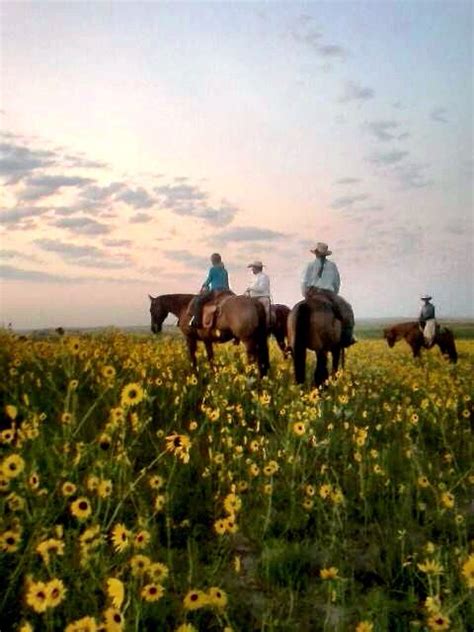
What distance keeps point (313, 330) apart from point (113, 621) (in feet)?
27.7

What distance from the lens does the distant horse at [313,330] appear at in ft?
34.2

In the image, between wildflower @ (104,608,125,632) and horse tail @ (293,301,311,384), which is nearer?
wildflower @ (104,608,125,632)

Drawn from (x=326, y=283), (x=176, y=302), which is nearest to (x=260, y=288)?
(x=326, y=283)

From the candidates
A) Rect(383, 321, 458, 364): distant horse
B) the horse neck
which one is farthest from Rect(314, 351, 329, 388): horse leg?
Rect(383, 321, 458, 364): distant horse

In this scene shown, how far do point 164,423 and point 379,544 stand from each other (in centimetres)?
344

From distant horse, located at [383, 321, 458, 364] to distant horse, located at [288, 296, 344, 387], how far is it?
9964 mm

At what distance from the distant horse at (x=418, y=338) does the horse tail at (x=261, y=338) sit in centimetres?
883

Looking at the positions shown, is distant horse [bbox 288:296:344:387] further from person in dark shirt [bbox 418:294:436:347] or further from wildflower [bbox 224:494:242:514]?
person in dark shirt [bbox 418:294:436:347]

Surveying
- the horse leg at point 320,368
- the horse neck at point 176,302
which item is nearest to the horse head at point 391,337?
the horse neck at point 176,302

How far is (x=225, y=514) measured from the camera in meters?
5.15

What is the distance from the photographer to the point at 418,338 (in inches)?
811

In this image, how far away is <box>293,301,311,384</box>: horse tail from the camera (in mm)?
10422

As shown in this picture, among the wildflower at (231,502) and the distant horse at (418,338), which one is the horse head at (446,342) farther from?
the wildflower at (231,502)

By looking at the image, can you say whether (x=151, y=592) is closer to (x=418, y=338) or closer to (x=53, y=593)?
Answer: (x=53, y=593)
